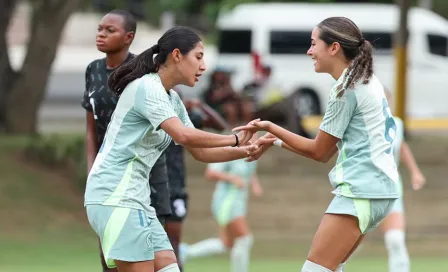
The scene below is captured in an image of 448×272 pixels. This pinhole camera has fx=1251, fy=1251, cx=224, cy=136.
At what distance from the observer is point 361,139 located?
6941mm

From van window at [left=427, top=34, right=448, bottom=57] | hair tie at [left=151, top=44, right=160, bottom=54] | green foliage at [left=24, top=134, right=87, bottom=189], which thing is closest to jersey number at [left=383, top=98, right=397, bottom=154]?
hair tie at [left=151, top=44, right=160, bottom=54]

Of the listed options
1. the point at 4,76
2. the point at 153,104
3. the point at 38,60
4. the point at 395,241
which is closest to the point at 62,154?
the point at 38,60

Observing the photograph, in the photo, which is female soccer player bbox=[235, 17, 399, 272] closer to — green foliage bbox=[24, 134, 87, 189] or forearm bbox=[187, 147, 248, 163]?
forearm bbox=[187, 147, 248, 163]

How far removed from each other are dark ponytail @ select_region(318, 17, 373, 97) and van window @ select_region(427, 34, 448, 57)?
2422cm

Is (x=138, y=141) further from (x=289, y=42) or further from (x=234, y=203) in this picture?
(x=289, y=42)

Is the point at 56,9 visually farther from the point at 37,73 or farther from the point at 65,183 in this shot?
the point at 65,183

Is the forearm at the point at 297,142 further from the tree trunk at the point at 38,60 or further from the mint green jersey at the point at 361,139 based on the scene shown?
the tree trunk at the point at 38,60

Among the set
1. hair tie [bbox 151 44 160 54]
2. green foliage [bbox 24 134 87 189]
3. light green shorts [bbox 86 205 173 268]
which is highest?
hair tie [bbox 151 44 160 54]

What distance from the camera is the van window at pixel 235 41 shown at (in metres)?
30.4

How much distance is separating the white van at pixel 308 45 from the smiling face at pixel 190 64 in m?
23.0

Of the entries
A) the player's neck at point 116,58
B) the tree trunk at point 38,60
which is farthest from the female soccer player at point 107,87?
the tree trunk at point 38,60

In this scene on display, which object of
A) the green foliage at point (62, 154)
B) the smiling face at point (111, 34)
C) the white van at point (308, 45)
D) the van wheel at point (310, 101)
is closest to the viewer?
the smiling face at point (111, 34)

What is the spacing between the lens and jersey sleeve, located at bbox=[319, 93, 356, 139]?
6.89 meters

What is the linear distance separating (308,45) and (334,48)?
918 inches
